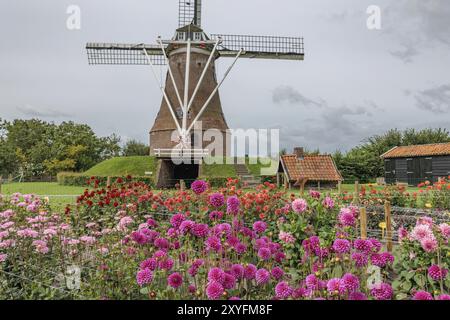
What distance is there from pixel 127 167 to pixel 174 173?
308 cm

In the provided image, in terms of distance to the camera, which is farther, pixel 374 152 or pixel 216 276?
pixel 374 152

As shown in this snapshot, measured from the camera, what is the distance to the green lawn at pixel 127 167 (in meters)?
22.6

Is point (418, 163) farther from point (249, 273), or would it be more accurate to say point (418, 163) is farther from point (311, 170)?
point (249, 273)

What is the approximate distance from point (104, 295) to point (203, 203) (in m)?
3.50

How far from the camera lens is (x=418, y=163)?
27297 mm

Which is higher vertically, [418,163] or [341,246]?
[418,163]

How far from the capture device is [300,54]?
25.3 m

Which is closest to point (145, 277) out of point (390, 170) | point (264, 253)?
point (264, 253)

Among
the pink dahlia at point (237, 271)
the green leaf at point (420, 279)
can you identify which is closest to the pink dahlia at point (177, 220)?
the pink dahlia at point (237, 271)

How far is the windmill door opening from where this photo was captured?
21.6 metres

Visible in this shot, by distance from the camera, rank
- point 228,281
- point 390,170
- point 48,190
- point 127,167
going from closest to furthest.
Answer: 1. point 228,281
2. point 48,190
3. point 127,167
4. point 390,170

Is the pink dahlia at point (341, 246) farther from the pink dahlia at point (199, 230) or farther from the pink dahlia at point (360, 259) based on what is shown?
the pink dahlia at point (199, 230)

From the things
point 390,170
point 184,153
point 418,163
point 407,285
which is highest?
point 184,153

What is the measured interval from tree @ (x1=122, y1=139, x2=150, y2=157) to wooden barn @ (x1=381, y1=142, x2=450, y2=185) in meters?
33.0
